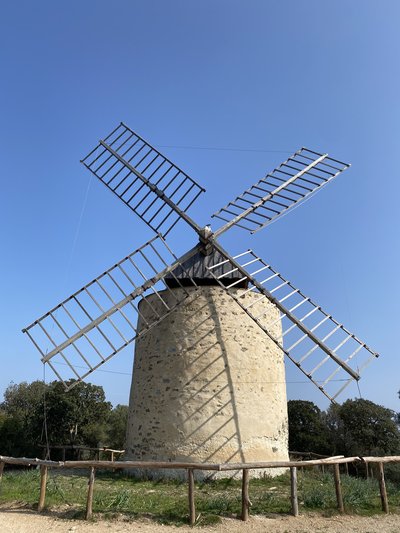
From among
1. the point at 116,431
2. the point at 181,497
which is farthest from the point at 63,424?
the point at 181,497

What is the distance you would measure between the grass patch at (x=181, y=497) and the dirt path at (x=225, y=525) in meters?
0.19

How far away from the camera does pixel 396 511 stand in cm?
612

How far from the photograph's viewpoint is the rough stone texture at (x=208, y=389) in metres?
8.78

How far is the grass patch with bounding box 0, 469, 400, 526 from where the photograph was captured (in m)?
5.66

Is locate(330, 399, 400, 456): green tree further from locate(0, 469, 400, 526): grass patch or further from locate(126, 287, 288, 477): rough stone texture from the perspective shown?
locate(0, 469, 400, 526): grass patch

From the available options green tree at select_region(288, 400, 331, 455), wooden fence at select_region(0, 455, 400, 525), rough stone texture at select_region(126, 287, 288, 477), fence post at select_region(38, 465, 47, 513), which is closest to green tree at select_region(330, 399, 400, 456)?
green tree at select_region(288, 400, 331, 455)

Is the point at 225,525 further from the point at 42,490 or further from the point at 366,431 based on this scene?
the point at 366,431

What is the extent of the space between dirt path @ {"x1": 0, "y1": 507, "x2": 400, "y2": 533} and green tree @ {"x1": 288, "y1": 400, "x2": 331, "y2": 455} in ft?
60.5

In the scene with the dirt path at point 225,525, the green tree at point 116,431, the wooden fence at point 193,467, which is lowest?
the dirt path at point 225,525

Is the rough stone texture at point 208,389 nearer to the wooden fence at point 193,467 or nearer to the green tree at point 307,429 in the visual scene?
the wooden fence at point 193,467

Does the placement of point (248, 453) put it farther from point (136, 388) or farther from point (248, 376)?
point (136, 388)

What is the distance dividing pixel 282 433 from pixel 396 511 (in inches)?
137

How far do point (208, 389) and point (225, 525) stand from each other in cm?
390

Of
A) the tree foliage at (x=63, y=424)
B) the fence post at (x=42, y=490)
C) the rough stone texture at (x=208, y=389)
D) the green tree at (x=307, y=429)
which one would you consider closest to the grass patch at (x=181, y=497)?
the fence post at (x=42, y=490)
